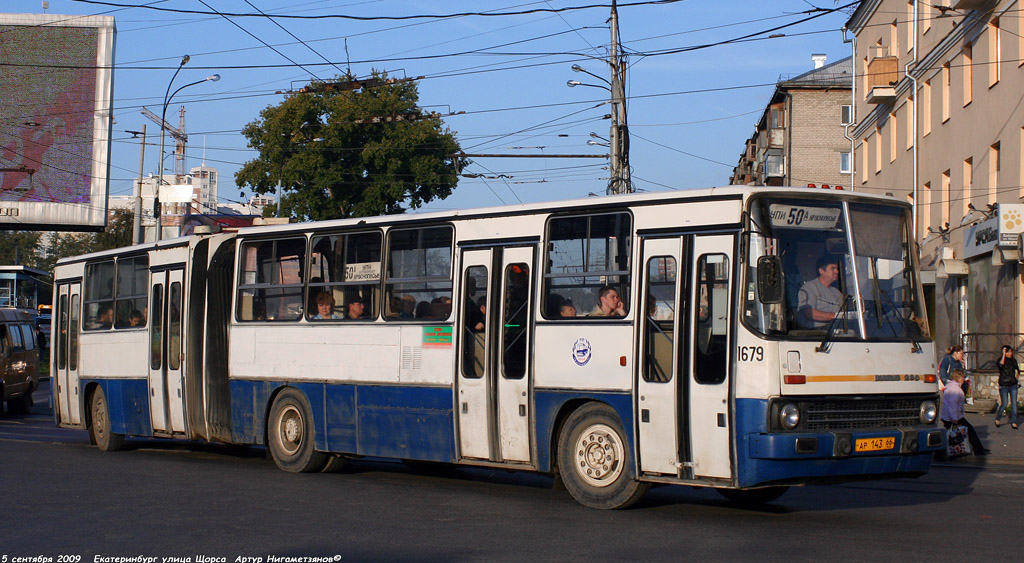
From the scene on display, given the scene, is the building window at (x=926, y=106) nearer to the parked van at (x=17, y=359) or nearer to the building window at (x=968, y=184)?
the building window at (x=968, y=184)

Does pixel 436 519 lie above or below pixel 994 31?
below

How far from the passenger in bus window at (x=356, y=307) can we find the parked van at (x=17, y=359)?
16.8 meters

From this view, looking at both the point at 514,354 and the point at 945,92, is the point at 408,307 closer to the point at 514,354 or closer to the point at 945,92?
the point at 514,354

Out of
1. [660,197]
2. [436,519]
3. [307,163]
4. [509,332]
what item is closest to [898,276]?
[660,197]

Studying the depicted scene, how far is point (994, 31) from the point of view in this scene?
1099 inches

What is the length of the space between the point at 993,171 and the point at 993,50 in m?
2.92

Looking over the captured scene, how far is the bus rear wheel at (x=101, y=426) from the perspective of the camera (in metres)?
17.6

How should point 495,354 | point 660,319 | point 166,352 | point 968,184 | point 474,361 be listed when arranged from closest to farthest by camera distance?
point 660,319 < point 495,354 < point 474,361 < point 166,352 < point 968,184

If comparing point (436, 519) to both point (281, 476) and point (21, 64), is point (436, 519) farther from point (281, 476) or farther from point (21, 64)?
point (21, 64)

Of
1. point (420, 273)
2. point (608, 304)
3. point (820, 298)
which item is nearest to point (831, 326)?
point (820, 298)

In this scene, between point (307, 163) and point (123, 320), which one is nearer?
point (123, 320)

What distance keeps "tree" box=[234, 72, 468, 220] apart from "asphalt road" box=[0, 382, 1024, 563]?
44630 mm

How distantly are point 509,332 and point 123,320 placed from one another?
8.40 metres

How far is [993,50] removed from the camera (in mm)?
27891
